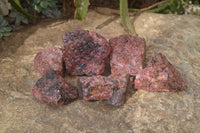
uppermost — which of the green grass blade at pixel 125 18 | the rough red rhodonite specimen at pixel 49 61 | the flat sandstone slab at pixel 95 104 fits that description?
the green grass blade at pixel 125 18

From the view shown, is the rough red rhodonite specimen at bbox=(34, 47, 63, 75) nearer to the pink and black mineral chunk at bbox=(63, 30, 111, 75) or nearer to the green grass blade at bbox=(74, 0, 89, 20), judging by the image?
the pink and black mineral chunk at bbox=(63, 30, 111, 75)

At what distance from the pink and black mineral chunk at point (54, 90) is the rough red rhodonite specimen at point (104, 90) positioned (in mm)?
72

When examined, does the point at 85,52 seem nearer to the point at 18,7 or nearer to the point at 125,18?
the point at 125,18

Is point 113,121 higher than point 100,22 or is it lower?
lower

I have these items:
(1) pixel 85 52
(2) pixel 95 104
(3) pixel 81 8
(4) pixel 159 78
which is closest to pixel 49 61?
(1) pixel 85 52

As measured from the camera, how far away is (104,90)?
133 centimetres

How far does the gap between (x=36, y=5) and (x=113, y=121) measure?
1241 mm

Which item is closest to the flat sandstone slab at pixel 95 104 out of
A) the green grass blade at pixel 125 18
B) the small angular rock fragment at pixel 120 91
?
the small angular rock fragment at pixel 120 91

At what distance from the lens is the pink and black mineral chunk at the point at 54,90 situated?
4.21ft

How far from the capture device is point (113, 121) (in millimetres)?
1228

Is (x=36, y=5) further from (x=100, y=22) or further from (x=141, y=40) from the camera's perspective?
(x=141, y=40)

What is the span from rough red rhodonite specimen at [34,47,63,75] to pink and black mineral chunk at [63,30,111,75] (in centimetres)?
4

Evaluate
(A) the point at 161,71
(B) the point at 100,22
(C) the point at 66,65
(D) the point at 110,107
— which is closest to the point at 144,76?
(A) the point at 161,71

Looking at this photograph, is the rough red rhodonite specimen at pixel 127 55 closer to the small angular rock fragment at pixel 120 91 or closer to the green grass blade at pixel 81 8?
the small angular rock fragment at pixel 120 91
